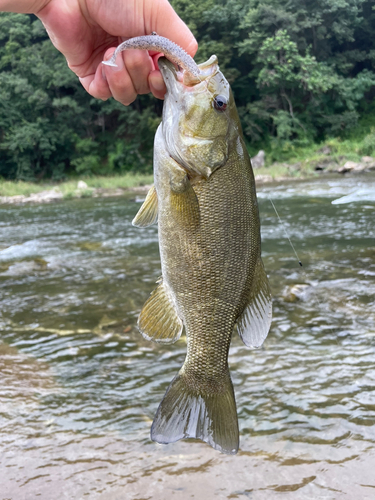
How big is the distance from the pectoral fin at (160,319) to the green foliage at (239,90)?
110 feet

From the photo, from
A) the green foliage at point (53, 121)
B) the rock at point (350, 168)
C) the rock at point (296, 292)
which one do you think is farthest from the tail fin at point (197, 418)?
the green foliage at point (53, 121)

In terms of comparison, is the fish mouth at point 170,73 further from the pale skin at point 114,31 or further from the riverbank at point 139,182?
the riverbank at point 139,182

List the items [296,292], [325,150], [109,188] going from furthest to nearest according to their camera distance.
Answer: [325,150] < [109,188] < [296,292]

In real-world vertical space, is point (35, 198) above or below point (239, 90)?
below

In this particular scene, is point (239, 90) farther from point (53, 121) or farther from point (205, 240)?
point (205, 240)

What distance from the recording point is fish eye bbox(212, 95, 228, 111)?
6.08 ft

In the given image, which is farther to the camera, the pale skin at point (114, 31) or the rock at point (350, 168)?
the rock at point (350, 168)

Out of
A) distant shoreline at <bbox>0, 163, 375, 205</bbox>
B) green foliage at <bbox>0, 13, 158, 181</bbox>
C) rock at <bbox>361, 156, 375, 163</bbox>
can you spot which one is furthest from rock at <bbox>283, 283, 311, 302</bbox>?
green foliage at <bbox>0, 13, 158, 181</bbox>

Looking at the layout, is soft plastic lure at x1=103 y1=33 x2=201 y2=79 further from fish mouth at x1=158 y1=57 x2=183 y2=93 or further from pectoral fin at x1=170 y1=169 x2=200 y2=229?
pectoral fin at x1=170 y1=169 x2=200 y2=229

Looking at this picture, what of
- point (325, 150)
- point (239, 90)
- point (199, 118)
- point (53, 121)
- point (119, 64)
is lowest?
point (199, 118)

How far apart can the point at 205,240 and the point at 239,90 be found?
4029 cm

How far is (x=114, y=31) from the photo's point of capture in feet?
7.47

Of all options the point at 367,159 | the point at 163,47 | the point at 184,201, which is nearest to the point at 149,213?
the point at 184,201

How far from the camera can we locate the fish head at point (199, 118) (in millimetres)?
1852
